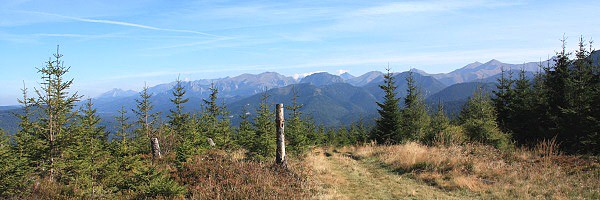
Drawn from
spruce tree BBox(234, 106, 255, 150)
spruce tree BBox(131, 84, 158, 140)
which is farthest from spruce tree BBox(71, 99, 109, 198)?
spruce tree BBox(131, 84, 158, 140)

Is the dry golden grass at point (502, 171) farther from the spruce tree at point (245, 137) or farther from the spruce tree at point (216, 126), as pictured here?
the spruce tree at point (216, 126)

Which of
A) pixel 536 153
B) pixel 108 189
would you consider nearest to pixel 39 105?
pixel 108 189

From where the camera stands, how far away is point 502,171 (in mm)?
11523

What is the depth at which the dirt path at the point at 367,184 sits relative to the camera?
9883 millimetres

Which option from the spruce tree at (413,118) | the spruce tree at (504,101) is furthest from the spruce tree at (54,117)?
the spruce tree at (504,101)

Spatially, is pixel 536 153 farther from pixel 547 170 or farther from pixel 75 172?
pixel 75 172

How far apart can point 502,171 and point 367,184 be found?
5.11 meters

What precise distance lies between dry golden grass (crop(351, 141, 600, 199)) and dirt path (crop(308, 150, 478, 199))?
2.33ft

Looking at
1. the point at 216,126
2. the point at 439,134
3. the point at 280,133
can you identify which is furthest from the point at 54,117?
the point at 439,134

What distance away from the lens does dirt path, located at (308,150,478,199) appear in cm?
988

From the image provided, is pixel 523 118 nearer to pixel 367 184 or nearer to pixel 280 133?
pixel 367 184

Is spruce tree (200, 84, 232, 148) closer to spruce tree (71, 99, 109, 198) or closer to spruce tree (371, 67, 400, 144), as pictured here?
spruce tree (71, 99, 109, 198)

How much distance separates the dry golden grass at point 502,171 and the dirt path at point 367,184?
2.33 ft

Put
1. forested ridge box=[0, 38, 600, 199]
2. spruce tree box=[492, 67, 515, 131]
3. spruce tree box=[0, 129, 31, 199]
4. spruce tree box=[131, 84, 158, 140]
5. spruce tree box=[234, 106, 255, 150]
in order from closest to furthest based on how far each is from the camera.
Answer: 1. spruce tree box=[0, 129, 31, 199]
2. forested ridge box=[0, 38, 600, 199]
3. spruce tree box=[234, 106, 255, 150]
4. spruce tree box=[131, 84, 158, 140]
5. spruce tree box=[492, 67, 515, 131]
